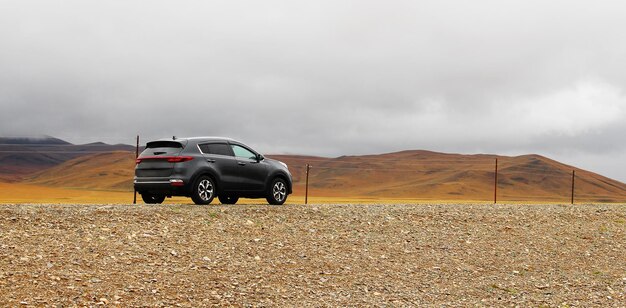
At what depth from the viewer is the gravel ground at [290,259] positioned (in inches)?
402

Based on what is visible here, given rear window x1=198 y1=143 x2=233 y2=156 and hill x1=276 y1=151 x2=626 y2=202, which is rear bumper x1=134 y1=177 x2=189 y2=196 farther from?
hill x1=276 y1=151 x2=626 y2=202

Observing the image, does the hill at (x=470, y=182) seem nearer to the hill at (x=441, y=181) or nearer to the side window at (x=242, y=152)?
the hill at (x=441, y=181)

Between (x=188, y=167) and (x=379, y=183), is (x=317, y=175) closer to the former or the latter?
(x=379, y=183)

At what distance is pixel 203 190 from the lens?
54.3 ft

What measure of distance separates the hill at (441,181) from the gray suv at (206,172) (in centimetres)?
4714

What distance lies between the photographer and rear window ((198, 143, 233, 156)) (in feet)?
55.3

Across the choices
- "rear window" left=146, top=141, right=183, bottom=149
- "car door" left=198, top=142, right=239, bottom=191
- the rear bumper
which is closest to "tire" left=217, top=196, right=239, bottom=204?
"car door" left=198, top=142, right=239, bottom=191

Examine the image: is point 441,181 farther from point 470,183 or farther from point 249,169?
point 249,169

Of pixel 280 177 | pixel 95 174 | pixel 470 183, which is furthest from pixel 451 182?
pixel 280 177

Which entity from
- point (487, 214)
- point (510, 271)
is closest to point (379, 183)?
point (487, 214)

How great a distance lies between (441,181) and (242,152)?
2669 inches

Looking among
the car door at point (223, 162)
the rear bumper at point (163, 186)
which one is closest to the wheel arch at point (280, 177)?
the car door at point (223, 162)

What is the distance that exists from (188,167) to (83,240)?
441 cm

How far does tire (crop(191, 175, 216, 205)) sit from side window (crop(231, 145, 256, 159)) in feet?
4.29
